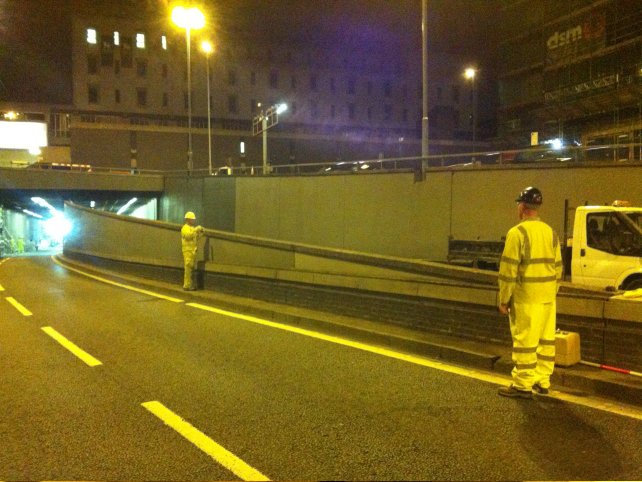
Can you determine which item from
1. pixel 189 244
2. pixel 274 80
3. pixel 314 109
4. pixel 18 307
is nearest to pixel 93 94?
pixel 274 80

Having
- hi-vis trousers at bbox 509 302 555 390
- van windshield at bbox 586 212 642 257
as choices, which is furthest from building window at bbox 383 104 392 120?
hi-vis trousers at bbox 509 302 555 390

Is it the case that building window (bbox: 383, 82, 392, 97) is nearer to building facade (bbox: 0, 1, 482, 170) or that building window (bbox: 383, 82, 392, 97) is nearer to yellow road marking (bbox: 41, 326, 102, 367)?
building facade (bbox: 0, 1, 482, 170)

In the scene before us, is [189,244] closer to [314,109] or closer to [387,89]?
[314,109]

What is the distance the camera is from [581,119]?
39.2m

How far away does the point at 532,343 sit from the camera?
17.1 ft

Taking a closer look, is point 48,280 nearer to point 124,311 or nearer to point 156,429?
point 124,311

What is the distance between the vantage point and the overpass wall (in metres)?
15.5

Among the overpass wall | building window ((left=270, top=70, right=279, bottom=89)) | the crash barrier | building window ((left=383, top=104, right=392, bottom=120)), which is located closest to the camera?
the crash barrier

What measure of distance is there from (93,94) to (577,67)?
58.9m

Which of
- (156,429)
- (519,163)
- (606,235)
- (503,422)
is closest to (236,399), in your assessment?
(156,429)

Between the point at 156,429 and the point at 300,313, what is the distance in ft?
16.0

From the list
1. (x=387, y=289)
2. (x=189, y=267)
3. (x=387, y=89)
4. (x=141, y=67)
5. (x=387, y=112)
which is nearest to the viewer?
(x=387, y=289)

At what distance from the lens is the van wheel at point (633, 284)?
30.8 feet

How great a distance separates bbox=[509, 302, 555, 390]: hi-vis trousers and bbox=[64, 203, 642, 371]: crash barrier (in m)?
0.95
